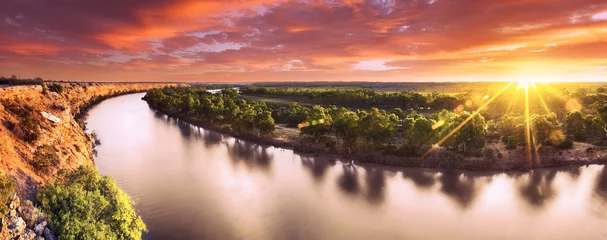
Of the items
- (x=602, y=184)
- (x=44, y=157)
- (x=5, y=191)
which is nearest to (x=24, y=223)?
(x=5, y=191)

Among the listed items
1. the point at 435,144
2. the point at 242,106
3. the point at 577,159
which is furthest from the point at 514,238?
the point at 242,106

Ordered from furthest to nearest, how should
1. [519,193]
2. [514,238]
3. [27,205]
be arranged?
[519,193] → [514,238] → [27,205]

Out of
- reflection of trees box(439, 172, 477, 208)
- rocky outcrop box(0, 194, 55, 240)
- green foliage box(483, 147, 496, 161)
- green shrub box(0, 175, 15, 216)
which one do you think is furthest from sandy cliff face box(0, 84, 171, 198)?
green foliage box(483, 147, 496, 161)

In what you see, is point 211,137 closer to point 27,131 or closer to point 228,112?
point 228,112

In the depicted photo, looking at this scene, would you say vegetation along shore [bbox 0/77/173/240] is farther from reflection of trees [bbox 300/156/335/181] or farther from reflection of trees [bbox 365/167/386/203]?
reflection of trees [bbox 300/156/335/181]

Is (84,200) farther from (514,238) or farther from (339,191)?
(514,238)

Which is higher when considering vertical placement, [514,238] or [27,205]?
[27,205]
